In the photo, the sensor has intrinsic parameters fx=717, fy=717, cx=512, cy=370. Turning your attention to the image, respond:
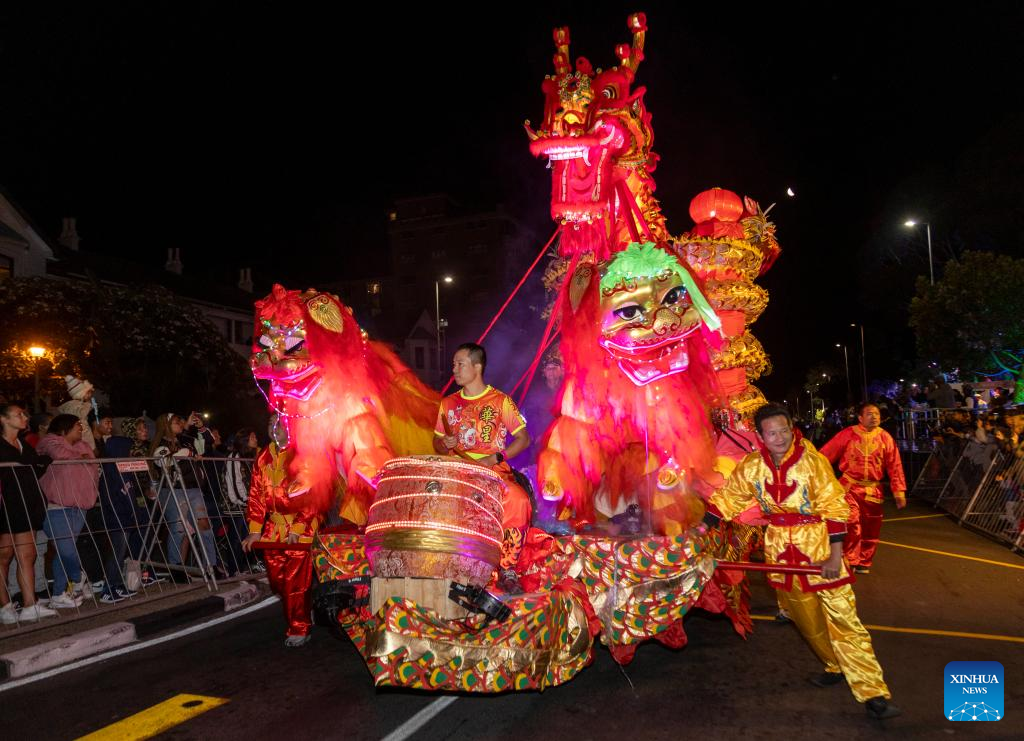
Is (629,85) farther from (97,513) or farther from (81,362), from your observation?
(81,362)

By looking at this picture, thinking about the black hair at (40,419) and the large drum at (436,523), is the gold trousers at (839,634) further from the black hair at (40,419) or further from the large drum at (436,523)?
the black hair at (40,419)

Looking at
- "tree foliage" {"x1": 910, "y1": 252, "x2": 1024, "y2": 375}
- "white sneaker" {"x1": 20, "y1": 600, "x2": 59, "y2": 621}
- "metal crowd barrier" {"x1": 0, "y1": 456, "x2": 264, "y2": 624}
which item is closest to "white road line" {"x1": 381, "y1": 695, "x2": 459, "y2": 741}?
"metal crowd barrier" {"x1": 0, "y1": 456, "x2": 264, "y2": 624}

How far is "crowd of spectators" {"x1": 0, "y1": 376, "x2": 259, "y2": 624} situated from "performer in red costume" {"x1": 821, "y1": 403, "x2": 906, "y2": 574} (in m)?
5.84

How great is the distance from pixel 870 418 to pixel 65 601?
7127 mm

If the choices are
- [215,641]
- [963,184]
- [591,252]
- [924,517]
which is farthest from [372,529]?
[963,184]

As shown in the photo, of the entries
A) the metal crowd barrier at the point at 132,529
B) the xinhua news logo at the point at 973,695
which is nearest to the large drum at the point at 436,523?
the xinhua news logo at the point at 973,695

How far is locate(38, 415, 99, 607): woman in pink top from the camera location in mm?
5809

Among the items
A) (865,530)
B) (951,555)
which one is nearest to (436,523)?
(865,530)

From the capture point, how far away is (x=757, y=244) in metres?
7.11

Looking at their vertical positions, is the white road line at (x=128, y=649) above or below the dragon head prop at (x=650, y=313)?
below

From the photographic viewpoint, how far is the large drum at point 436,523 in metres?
3.23

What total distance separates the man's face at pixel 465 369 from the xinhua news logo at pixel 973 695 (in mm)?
3004

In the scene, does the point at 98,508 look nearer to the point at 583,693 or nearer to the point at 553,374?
the point at 553,374

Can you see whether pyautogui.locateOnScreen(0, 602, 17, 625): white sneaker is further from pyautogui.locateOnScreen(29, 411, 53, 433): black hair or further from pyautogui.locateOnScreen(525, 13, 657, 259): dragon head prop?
pyautogui.locateOnScreen(525, 13, 657, 259): dragon head prop
